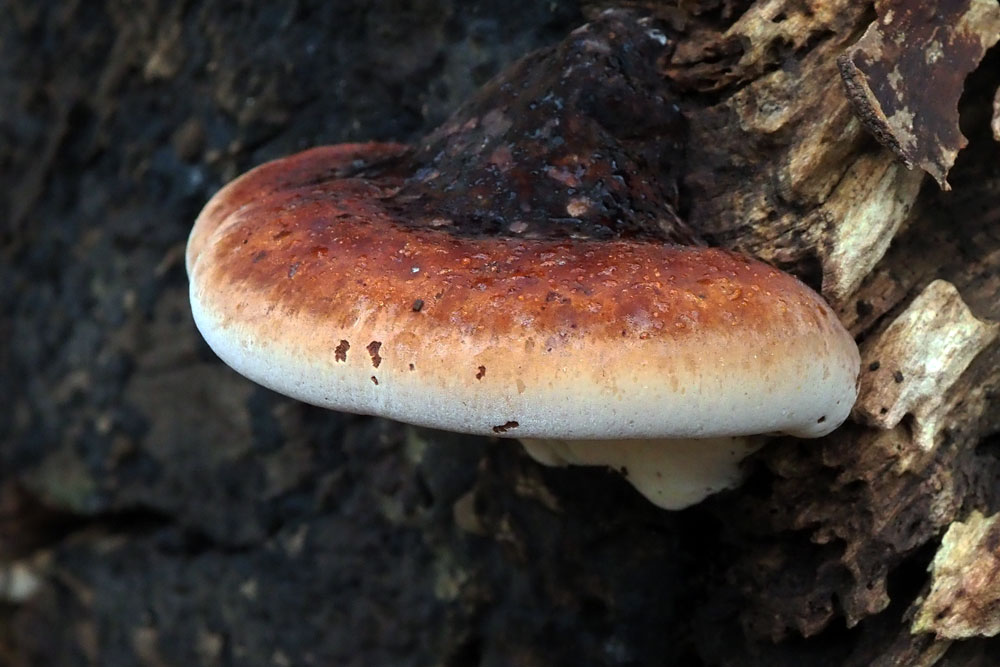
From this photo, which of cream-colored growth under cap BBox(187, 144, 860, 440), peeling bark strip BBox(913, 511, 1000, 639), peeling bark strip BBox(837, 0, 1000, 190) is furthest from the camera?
peeling bark strip BBox(913, 511, 1000, 639)

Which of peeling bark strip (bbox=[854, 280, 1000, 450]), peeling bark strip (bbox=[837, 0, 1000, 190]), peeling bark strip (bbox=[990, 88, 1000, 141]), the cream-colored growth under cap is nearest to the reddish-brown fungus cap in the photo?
the cream-colored growth under cap

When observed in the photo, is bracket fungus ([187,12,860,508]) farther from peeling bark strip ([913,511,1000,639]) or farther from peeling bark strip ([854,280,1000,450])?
peeling bark strip ([913,511,1000,639])

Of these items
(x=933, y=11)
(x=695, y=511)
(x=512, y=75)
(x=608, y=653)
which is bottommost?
(x=608, y=653)

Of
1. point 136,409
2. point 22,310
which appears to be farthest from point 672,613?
point 22,310

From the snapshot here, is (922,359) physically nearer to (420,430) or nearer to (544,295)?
(544,295)

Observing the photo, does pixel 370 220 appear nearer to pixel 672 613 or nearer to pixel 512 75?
pixel 512 75

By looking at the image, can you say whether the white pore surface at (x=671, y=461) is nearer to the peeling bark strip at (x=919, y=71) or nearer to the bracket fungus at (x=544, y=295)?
the bracket fungus at (x=544, y=295)
